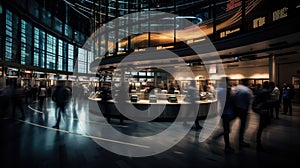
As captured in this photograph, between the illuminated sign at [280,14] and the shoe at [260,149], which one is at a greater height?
the illuminated sign at [280,14]

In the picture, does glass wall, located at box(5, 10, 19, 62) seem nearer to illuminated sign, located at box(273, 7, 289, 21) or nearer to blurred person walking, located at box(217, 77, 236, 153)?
blurred person walking, located at box(217, 77, 236, 153)

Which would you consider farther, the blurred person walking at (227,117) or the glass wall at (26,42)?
the glass wall at (26,42)

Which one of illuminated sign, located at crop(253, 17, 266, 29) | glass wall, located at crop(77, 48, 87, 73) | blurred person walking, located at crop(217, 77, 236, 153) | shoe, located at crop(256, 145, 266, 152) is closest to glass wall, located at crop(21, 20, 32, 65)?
glass wall, located at crop(77, 48, 87, 73)

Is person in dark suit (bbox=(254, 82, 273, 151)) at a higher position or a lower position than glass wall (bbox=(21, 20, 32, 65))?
lower

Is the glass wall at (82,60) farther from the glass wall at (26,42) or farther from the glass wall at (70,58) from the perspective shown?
the glass wall at (26,42)

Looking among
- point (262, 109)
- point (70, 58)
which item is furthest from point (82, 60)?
point (262, 109)

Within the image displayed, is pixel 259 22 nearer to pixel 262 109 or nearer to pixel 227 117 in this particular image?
pixel 262 109

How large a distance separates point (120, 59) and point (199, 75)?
32.1 feet

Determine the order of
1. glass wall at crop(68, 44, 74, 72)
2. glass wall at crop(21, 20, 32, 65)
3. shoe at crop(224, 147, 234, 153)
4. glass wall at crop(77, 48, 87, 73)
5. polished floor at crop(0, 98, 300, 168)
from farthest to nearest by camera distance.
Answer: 1. glass wall at crop(77, 48, 87, 73)
2. glass wall at crop(68, 44, 74, 72)
3. glass wall at crop(21, 20, 32, 65)
4. shoe at crop(224, 147, 234, 153)
5. polished floor at crop(0, 98, 300, 168)

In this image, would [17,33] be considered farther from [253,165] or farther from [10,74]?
[253,165]

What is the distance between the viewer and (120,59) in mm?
13648

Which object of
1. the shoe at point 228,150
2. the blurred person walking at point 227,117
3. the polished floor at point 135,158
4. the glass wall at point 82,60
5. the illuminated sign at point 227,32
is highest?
the glass wall at point 82,60

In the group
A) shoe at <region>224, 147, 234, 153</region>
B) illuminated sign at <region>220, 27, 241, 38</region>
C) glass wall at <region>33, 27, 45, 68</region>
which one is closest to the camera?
shoe at <region>224, 147, 234, 153</region>

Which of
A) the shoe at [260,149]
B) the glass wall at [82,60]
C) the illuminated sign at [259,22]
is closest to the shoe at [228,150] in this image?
the shoe at [260,149]
